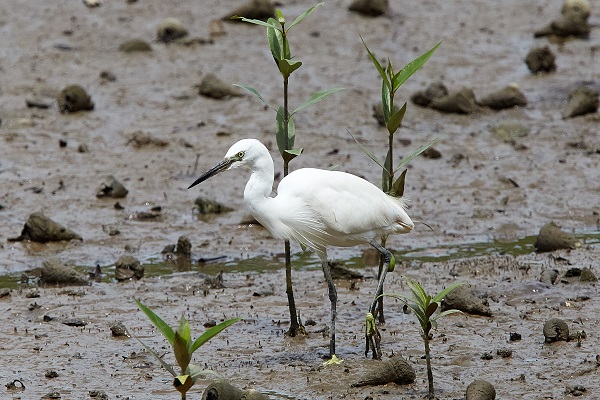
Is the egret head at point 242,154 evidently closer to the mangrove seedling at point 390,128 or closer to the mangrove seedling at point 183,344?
the mangrove seedling at point 390,128

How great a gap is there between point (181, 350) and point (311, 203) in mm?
1873

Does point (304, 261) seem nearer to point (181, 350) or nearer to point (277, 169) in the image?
point (277, 169)

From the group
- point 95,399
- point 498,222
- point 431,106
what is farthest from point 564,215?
point 95,399

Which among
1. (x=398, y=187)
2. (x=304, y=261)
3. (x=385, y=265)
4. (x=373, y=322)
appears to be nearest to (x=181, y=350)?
(x=373, y=322)

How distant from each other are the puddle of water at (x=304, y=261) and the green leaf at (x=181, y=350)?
3581mm

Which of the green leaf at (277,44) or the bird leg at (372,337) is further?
the green leaf at (277,44)

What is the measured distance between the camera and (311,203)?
249 inches

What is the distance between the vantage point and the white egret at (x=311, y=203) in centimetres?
630

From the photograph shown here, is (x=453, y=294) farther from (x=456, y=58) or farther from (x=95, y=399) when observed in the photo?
(x=456, y=58)

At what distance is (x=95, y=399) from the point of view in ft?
19.0

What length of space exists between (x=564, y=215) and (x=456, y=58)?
4.05 meters

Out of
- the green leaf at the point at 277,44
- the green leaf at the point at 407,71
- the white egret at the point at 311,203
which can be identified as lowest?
the white egret at the point at 311,203

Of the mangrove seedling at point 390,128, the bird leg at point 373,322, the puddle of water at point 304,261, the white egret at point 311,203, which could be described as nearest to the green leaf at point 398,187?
the mangrove seedling at point 390,128

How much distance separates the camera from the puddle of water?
27.3 ft
